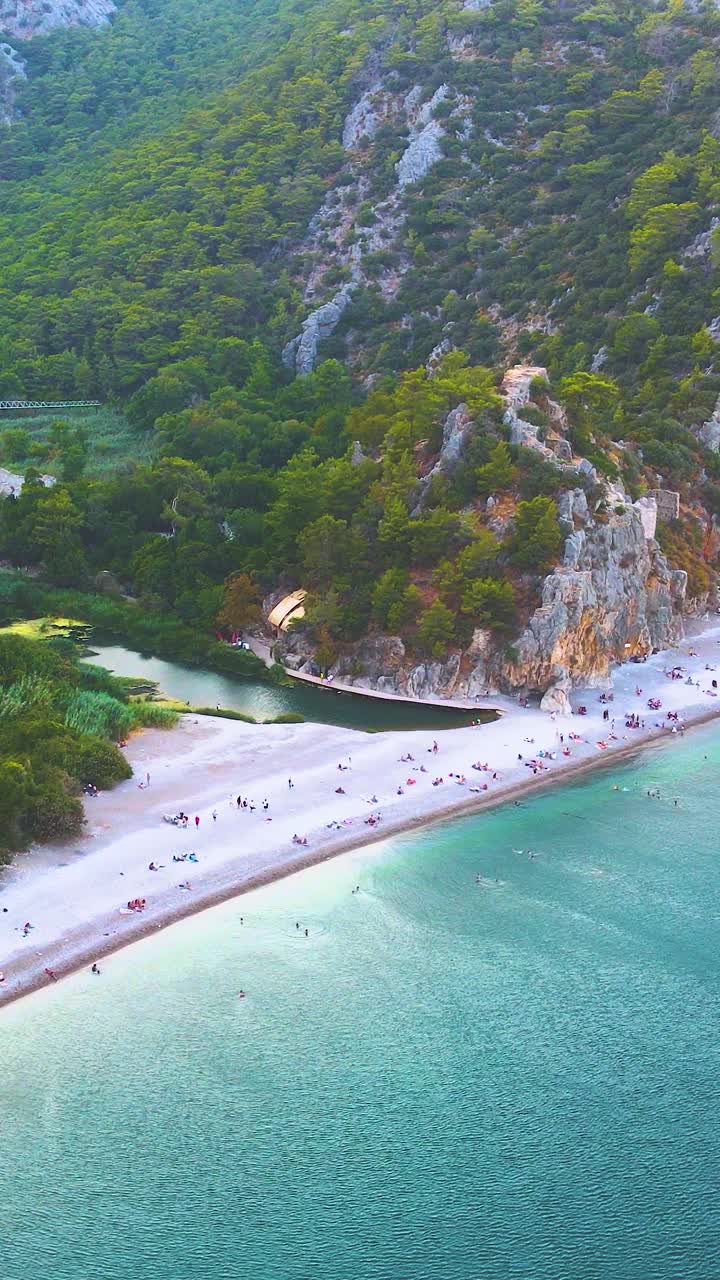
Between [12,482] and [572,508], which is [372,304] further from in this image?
[572,508]

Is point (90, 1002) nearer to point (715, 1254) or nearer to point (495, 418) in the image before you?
point (715, 1254)

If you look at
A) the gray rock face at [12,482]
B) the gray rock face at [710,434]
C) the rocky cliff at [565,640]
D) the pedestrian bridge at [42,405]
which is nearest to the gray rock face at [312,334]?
the pedestrian bridge at [42,405]

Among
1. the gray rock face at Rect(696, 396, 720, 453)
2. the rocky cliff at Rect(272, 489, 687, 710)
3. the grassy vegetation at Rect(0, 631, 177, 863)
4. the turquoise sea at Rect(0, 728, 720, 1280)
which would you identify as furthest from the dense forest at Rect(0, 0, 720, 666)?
the turquoise sea at Rect(0, 728, 720, 1280)

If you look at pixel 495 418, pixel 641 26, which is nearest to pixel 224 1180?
pixel 495 418

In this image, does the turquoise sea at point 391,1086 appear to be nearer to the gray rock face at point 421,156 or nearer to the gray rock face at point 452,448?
the gray rock face at point 452,448

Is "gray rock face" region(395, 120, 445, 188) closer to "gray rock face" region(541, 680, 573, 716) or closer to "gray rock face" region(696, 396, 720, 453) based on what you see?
"gray rock face" region(696, 396, 720, 453)

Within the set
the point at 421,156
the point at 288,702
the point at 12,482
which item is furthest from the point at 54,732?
the point at 421,156
